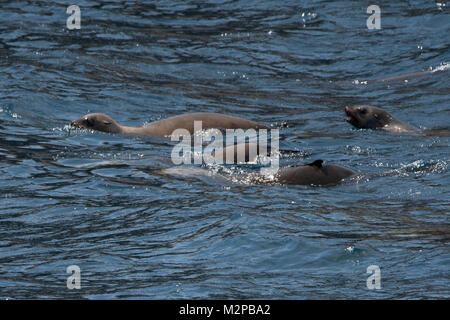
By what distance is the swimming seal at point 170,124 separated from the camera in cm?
1109

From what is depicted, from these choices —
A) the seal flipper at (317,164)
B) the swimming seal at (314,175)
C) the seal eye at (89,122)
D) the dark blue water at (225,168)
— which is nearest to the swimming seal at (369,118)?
the dark blue water at (225,168)

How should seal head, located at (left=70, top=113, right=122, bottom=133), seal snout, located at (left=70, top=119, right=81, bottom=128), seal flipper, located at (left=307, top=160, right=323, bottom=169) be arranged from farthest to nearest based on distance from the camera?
seal snout, located at (left=70, top=119, right=81, bottom=128) → seal head, located at (left=70, top=113, right=122, bottom=133) → seal flipper, located at (left=307, top=160, right=323, bottom=169)

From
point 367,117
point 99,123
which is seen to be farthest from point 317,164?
point 99,123

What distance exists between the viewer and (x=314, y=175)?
342 inches

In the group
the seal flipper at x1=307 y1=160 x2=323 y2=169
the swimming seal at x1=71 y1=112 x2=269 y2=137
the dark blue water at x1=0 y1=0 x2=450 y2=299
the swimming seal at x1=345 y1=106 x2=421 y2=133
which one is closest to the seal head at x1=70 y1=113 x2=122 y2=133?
the swimming seal at x1=71 y1=112 x2=269 y2=137

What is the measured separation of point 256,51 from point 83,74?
318 cm

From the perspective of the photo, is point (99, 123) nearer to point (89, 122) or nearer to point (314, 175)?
point (89, 122)

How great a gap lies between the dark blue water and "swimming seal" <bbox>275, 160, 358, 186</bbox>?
11cm

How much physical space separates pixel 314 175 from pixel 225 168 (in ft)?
3.55

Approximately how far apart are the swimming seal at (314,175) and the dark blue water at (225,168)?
108 millimetres

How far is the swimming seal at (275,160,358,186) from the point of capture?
868cm

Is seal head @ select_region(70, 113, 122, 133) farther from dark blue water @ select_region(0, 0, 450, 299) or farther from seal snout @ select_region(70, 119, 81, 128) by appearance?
dark blue water @ select_region(0, 0, 450, 299)
